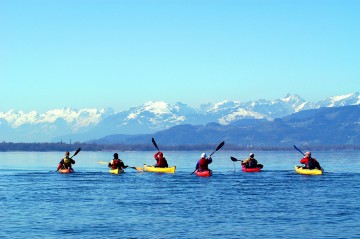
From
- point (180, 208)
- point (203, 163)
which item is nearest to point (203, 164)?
point (203, 163)

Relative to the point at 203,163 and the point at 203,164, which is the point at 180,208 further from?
the point at 203,164

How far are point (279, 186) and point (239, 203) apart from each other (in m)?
15.3

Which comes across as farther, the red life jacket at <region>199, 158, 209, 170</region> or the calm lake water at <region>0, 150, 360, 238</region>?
the red life jacket at <region>199, 158, 209, 170</region>

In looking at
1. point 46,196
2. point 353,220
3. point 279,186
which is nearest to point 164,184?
point 279,186

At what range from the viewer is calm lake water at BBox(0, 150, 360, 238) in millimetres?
39094

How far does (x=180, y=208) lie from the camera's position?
4828 centimetres

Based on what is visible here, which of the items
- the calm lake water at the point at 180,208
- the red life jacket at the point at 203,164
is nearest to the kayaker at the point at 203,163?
the red life jacket at the point at 203,164

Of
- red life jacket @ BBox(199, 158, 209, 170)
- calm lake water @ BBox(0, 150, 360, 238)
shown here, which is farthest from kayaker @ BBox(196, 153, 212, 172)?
calm lake water @ BBox(0, 150, 360, 238)

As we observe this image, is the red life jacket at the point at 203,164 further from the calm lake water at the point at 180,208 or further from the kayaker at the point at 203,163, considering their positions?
the calm lake water at the point at 180,208

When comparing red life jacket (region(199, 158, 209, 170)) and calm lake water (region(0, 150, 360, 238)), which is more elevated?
red life jacket (region(199, 158, 209, 170))

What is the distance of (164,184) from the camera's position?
68.4 metres

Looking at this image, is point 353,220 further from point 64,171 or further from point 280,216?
point 64,171

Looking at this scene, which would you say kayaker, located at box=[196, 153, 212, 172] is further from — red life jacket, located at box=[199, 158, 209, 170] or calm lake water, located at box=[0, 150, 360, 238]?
calm lake water, located at box=[0, 150, 360, 238]

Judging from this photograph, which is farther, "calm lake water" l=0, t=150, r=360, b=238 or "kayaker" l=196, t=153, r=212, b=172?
"kayaker" l=196, t=153, r=212, b=172
